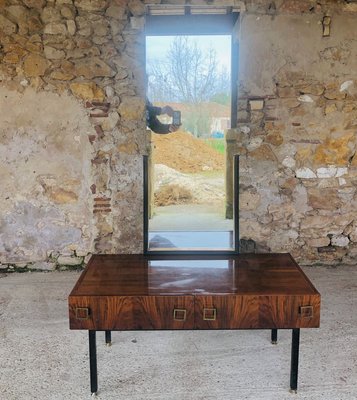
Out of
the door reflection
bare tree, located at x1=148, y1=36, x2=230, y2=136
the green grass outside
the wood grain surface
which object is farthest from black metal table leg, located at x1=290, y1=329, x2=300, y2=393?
bare tree, located at x1=148, y1=36, x2=230, y2=136

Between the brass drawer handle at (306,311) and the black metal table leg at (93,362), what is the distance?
3.10ft

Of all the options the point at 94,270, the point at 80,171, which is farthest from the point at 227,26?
the point at 94,270

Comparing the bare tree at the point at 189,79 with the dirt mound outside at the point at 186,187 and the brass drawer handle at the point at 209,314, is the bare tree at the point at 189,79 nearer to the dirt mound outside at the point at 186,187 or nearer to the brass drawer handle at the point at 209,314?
the dirt mound outside at the point at 186,187

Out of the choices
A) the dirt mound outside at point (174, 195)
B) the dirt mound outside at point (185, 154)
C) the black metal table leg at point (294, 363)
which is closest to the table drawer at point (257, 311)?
the black metal table leg at point (294, 363)

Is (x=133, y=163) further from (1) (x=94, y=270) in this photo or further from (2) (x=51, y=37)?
(1) (x=94, y=270)

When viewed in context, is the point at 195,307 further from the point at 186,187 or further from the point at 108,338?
the point at 186,187

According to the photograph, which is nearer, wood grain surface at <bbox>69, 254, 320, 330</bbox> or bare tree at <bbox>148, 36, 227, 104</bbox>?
wood grain surface at <bbox>69, 254, 320, 330</bbox>

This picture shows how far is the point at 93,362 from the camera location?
2025mm

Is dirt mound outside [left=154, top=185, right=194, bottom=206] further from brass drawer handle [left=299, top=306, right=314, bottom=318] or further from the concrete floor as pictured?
brass drawer handle [left=299, top=306, right=314, bottom=318]

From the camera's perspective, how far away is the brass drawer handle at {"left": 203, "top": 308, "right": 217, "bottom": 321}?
1.91 meters

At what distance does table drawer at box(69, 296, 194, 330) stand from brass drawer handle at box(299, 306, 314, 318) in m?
0.48

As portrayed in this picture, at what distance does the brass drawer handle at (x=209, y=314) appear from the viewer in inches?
75.0

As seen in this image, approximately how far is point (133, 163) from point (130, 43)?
3.32ft

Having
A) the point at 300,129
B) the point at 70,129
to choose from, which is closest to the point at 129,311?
the point at 70,129
